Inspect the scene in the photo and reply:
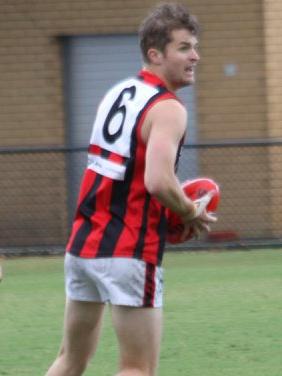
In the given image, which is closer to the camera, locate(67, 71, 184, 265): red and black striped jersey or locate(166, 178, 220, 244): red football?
locate(67, 71, 184, 265): red and black striped jersey

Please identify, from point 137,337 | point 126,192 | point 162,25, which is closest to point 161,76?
point 162,25

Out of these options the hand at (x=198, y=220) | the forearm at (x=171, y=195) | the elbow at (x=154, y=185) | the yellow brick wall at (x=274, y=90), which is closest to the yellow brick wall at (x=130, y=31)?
the yellow brick wall at (x=274, y=90)

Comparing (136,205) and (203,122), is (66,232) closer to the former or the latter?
(203,122)

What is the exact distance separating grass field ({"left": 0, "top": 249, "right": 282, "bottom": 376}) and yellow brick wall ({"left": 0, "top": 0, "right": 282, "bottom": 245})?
1.89 metres

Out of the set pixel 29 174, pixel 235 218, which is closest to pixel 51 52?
pixel 29 174

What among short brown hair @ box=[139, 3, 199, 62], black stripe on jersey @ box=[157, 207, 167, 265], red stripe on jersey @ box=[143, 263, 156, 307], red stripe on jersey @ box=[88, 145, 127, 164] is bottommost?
red stripe on jersey @ box=[143, 263, 156, 307]

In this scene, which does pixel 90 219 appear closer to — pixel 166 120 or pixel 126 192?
pixel 126 192

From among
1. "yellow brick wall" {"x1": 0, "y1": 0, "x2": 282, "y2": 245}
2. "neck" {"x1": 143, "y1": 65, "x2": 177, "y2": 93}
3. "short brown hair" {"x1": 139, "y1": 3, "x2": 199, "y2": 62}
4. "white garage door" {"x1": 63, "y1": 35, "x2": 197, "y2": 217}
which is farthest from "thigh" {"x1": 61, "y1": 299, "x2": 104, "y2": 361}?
"white garage door" {"x1": 63, "y1": 35, "x2": 197, "y2": 217}

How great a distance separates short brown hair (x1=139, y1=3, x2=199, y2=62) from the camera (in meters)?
5.15

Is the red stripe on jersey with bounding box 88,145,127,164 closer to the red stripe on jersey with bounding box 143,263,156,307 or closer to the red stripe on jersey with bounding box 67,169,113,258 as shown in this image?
the red stripe on jersey with bounding box 67,169,113,258

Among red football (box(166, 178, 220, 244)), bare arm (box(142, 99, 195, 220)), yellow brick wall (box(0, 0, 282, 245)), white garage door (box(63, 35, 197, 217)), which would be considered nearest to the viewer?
bare arm (box(142, 99, 195, 220))

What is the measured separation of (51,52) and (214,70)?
1.91m

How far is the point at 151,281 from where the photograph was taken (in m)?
5.18

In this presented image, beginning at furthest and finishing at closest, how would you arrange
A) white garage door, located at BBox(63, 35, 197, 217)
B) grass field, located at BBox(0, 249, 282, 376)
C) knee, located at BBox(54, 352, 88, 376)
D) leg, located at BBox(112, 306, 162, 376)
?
white garage door, located at BBox(63, 35, 197, 217)
grass field, located at BBox(0, 249, 282, 376)
knee, located at BBox(54, 352, 88, 376)
leg, located at BBox(112, 306, 162, 376)
